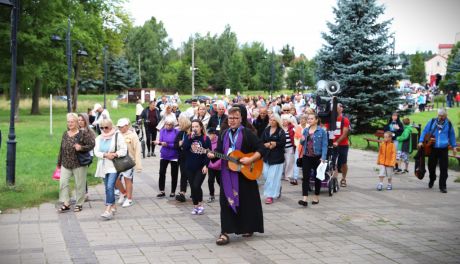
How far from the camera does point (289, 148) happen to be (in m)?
13.7

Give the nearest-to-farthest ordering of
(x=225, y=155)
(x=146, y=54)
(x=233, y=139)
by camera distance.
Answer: (x=225, y=155) < (x=233, y=139) < (x=146, y=54)

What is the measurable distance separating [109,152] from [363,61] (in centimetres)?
1959

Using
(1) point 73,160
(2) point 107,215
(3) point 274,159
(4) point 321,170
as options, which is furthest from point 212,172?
(1) point 73,160

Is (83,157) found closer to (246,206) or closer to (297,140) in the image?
(246,206)

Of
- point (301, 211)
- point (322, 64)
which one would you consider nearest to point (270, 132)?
point (301, 211)

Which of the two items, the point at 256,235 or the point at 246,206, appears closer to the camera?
the point at 246,206

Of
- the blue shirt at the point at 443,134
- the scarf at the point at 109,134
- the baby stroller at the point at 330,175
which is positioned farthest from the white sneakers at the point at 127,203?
the blue shirt at the point at 443,134

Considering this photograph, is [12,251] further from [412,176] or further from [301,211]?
[412,176]

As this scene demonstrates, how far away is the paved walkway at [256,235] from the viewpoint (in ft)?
24.0

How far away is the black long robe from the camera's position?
8055mm

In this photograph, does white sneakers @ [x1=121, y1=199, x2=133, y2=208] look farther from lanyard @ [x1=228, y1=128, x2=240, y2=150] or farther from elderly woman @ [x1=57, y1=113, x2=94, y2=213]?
lanyard @ [x1=228, y1=128, x2=240, y2=150]

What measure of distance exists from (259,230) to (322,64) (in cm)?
2110

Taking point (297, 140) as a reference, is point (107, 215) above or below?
below

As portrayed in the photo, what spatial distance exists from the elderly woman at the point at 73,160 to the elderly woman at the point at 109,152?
15.6 inches
